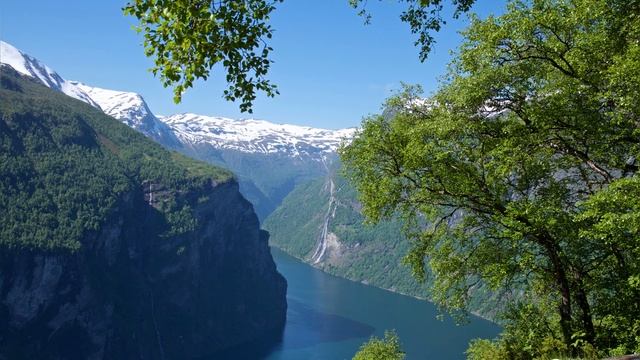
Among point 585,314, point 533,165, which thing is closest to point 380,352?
point 585,314

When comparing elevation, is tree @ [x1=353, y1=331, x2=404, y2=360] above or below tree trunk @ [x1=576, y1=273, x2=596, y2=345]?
below

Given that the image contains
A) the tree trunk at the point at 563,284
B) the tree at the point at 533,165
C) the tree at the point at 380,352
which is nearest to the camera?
the tree at the point at 533,165

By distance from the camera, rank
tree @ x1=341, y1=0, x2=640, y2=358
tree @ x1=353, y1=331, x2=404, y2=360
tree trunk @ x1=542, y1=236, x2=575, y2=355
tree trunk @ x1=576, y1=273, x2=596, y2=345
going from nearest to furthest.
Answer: tree @ x1=341, y1=0, x2=640, y2=358
tree trunk @ x1=542, y1=236, x2=575, y2=355
tree trunk @ x1=576, y1=273, x2=596, y2=345
tree @ x1=353, y1=331, x2=404, y2=360

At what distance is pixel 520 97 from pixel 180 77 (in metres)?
11.6

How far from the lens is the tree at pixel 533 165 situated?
49.6 feet

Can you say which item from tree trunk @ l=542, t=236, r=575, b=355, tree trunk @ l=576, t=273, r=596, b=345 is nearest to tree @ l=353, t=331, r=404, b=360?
tree trunk @ l=542, t=236, r=575, b=355

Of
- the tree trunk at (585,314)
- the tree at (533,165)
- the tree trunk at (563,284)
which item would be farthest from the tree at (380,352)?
the tree trunk at (585,314)

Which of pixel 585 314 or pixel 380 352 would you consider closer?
pixel 585 314

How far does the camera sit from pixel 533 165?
58.3 ft

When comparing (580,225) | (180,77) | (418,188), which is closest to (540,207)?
(580,225)

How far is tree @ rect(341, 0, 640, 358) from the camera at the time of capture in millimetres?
15109

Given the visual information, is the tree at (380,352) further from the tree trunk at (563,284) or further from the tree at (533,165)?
the tree trunk at (563,284)

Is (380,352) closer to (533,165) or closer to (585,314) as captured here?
(585,314)

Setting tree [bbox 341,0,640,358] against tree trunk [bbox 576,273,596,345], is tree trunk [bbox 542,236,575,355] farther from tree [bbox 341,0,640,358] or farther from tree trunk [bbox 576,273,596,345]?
tree trunk [bbox 576,273,596,345]
